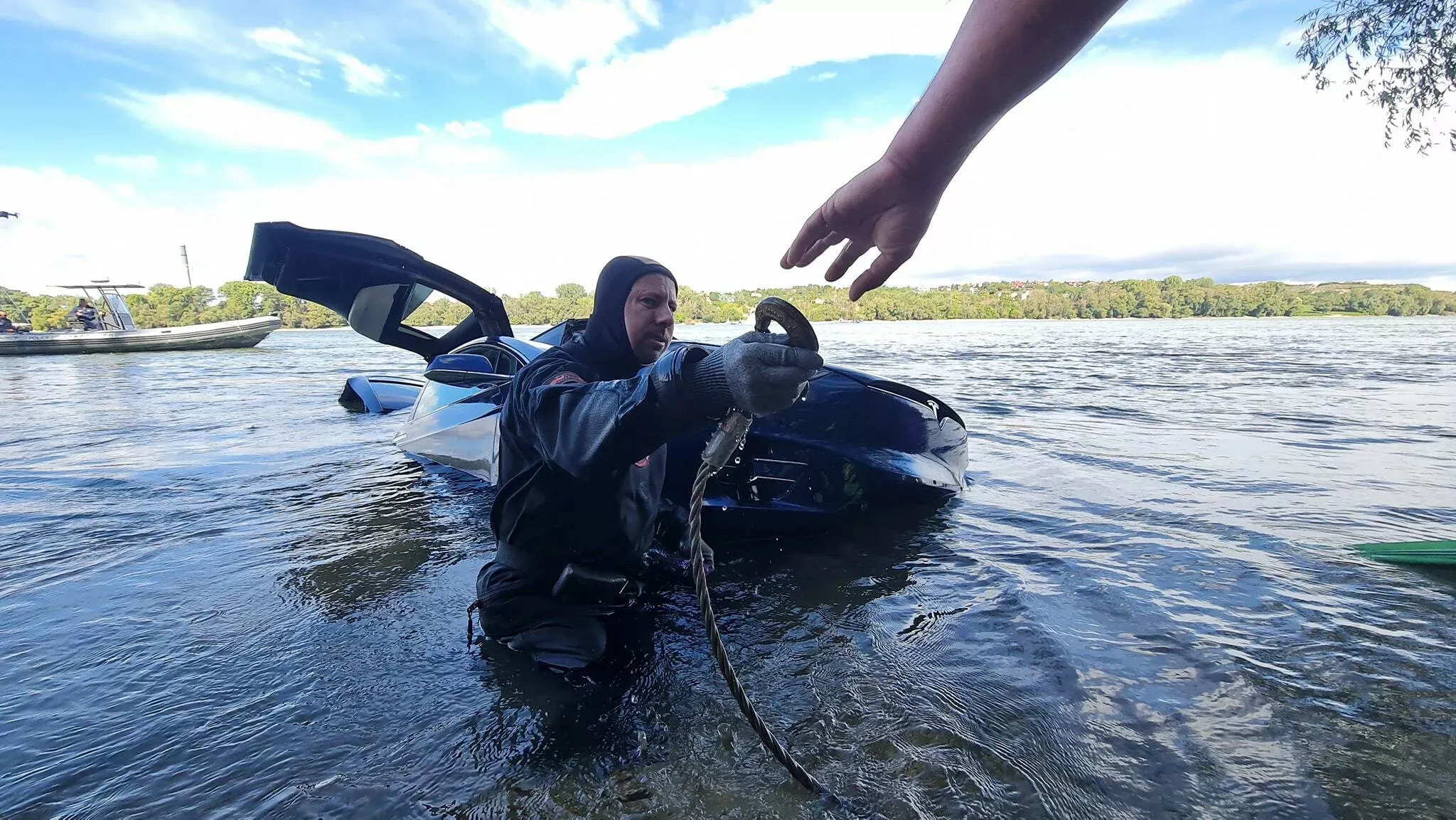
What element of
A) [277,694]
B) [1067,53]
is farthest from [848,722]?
[277,694]

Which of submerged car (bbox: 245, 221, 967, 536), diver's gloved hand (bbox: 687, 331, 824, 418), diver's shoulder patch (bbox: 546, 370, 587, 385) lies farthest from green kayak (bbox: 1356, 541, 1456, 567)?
diver's shoulder patch (bbox: 546, 370, 587, 385)

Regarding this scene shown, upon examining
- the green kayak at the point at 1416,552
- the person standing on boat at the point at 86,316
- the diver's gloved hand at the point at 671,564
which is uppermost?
the person standing on boat at the point at 86,316

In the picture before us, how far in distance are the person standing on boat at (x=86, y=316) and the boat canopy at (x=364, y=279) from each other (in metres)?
37.8

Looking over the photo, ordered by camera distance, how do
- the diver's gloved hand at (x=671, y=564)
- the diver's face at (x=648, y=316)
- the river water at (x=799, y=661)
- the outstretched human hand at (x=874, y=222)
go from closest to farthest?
the outstretched human hand at (x=874, y=222) < the river water at (x=799, y=661) < the diver's face at (x=648, y=316) < the diver's gloved hand at (x=671, y=564)

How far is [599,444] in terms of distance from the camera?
207cm

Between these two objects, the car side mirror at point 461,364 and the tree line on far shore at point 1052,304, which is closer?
the car side mirror at point 461,364

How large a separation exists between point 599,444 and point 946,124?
4.43 ft

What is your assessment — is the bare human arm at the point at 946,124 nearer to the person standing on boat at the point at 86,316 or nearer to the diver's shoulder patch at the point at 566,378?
the diver's shoulder patch at the point at 566,378

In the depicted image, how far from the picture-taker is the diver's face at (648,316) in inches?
119

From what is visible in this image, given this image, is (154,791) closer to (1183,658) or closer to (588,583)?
(588,583)

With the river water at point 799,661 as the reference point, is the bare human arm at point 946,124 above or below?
above

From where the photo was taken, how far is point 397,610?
136 inches

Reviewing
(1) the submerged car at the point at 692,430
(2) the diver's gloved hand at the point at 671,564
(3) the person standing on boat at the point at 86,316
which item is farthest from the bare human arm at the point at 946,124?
(3) the person standing on boat at the point at 86,316

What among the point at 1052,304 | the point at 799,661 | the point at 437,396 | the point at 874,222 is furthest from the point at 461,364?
the point at 1052,304
